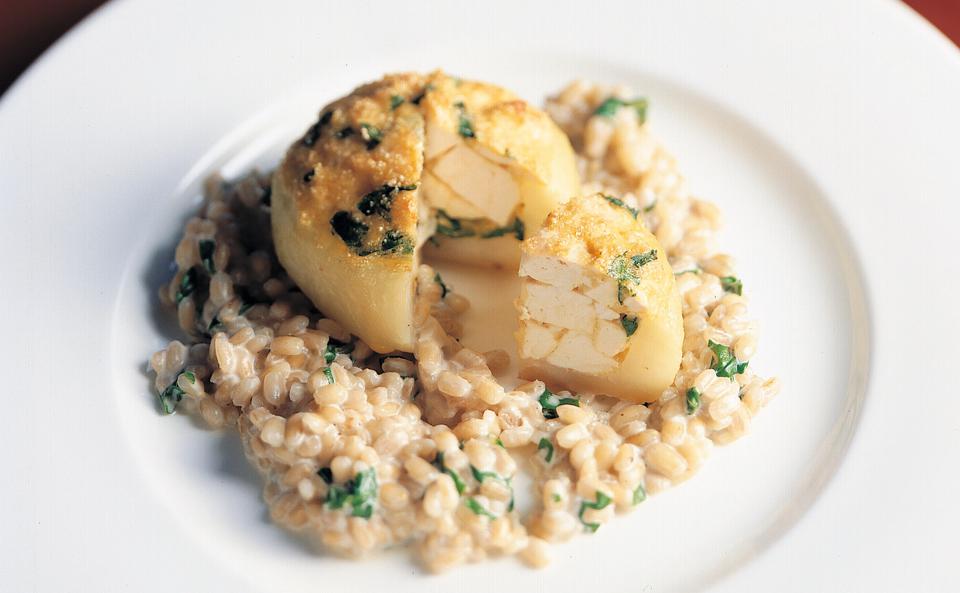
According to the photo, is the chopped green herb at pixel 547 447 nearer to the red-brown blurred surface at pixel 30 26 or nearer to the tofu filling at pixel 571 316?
the tofu filling at pixel 571 316

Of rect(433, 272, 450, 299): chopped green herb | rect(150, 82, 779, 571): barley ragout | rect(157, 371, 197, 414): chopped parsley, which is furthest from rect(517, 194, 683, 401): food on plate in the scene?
rect(157, 371, 197, 414): chopped parsley

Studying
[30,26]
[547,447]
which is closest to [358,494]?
[547,447]

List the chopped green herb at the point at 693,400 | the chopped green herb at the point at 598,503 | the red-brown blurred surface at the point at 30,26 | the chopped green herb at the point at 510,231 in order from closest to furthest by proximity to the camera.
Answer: the chopped green herb at the point at 598,503
the chopped green herb at the point at 693,400
the chopped green herb at the point at 510,231
the red-brown blurred surface at the point at 30,26

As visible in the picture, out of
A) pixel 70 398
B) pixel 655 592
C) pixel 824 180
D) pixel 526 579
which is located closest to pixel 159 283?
pixel 70 398

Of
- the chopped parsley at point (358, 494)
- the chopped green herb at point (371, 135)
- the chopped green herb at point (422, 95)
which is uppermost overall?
the chopped green herb at point (422, 95)

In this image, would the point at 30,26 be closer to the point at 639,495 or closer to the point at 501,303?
the point at 501,303

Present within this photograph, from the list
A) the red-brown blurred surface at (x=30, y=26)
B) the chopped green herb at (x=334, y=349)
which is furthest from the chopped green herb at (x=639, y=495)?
the red-brown blurred surface at (x=30, y=26)

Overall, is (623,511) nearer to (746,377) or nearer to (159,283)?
(746,377)
